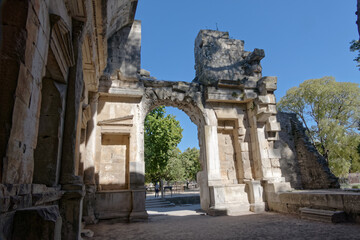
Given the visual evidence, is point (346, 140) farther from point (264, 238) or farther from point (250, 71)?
point (264, 238)

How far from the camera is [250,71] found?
31.7 feet

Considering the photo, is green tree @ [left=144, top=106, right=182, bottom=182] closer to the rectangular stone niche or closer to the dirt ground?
the rectangular stone niche

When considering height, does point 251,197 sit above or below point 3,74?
below

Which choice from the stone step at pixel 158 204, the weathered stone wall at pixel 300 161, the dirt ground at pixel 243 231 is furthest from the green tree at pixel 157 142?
the dirt ground at pixel 243 231

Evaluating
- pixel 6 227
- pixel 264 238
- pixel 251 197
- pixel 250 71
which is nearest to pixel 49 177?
pixel 6 227

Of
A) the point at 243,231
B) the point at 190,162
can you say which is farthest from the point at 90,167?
the point at 190,162

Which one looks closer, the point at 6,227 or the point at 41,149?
the point at 6,227

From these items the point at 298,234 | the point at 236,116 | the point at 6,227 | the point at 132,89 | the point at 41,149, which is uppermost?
the point at 132,89

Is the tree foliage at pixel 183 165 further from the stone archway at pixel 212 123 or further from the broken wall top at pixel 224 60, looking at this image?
the broken wall top at pixel 224 60

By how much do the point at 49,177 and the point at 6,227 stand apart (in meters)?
1.60

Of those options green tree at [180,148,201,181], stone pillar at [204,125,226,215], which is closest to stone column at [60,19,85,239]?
stone pillar at [204,125,226,215]

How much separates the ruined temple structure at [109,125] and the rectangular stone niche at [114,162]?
0.03m

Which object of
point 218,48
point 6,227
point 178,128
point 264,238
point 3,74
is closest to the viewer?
point 6,227

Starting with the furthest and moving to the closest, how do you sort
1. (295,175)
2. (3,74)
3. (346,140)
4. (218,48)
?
(346,140) < (295,175) < (218,48) < (3,74)
